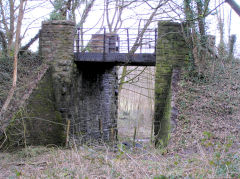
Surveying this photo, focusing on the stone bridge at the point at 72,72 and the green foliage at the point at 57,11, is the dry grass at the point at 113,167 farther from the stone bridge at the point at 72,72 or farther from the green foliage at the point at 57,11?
the green foliage at the point at 57,11

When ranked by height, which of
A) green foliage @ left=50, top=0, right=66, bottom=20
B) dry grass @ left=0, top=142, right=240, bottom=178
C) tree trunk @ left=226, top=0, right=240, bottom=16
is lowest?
dry grass @ left=0, top=142, right=240, bottom=178

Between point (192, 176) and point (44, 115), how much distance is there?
7.95 m

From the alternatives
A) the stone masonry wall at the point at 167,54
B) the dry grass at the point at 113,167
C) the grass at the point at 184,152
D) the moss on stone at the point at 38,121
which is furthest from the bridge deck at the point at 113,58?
the dry grass at the point at 113,167

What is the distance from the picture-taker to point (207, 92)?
12.1 m

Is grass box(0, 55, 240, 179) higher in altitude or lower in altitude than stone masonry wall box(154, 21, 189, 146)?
lower

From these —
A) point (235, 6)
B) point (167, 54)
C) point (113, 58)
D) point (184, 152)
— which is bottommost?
point (184, 152)

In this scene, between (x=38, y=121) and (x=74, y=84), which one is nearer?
(x=38, y=121)

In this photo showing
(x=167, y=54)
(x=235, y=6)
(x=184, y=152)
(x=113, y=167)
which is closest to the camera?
(x=113, y=167)

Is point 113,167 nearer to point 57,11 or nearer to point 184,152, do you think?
point 184,152

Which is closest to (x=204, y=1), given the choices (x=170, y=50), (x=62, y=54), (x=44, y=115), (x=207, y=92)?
(x=170, y=50)

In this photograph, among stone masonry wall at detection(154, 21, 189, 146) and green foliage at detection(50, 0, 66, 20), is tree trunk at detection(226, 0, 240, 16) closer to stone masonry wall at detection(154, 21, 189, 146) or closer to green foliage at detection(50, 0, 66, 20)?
stone masonry wall at detection(154, 21, 189, 146)

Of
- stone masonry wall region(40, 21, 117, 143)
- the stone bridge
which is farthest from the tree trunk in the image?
stone masonry wall region(40, 21, 117, 143)

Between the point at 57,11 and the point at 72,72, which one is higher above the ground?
the point at 57,11

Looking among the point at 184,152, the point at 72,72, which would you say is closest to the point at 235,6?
the point at 184,152
